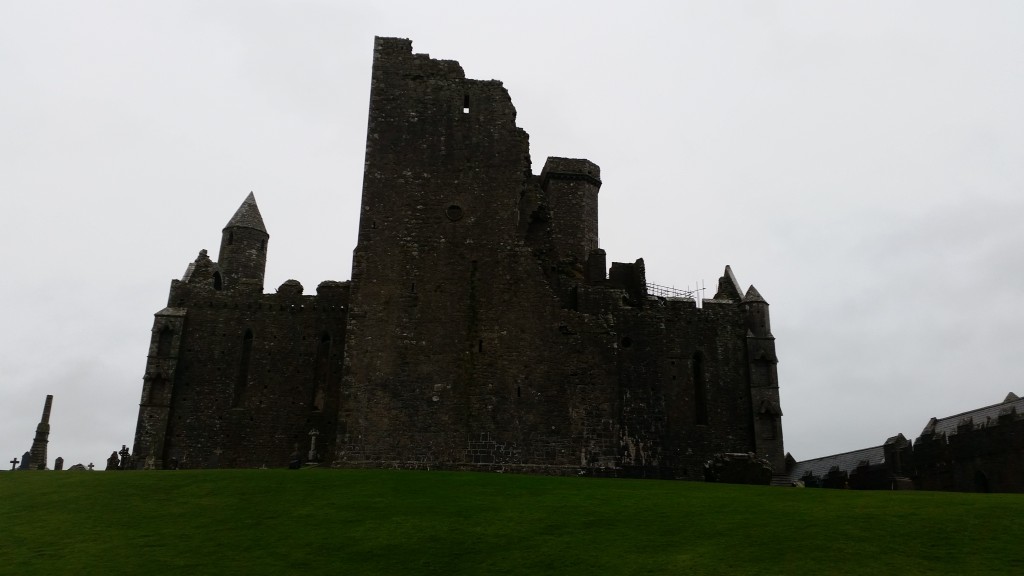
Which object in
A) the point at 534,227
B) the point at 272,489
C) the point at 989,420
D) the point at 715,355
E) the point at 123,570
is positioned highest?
the point at 534,227

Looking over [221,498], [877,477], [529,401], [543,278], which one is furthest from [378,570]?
[877,477]

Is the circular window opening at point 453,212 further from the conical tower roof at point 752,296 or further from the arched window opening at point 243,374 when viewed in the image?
the conical tower roof at point 752,296

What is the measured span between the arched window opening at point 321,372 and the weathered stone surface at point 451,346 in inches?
3.7

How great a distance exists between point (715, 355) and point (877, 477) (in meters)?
7.57

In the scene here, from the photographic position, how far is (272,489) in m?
20.2

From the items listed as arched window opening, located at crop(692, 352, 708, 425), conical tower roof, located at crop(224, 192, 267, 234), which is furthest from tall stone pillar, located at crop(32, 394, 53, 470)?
arched window opening, located at crop(692, 352, 708, 425)

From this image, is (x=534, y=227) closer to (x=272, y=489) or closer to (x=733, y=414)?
(x=733, y=414)

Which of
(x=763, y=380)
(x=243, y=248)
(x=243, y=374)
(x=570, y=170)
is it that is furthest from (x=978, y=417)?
(x=243, y=248)

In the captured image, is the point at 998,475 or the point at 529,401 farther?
the point at 529,401

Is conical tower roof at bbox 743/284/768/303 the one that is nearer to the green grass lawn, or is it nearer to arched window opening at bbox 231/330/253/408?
the green grass lawn

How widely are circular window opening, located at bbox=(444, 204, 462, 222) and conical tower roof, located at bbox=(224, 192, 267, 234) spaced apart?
10658 millimetres

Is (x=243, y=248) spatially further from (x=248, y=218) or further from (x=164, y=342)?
(x=164, y=342)

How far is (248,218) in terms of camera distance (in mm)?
36531

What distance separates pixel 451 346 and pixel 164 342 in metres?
11.7
